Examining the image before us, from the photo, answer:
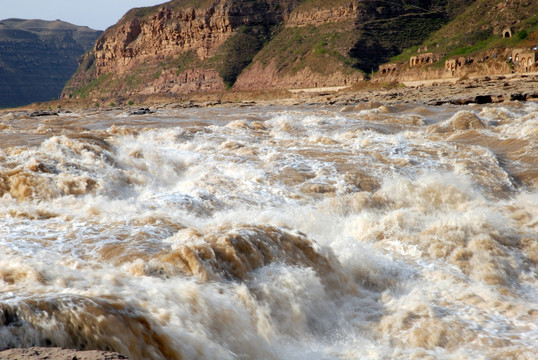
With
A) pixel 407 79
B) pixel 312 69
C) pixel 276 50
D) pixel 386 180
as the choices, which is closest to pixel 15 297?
pixel 386 180

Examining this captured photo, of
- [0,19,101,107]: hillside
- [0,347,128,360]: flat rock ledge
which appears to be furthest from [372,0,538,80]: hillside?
[0,19,101,107]: hillside

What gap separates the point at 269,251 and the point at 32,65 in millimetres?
180298

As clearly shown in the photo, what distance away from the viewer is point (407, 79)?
4369 centimetres

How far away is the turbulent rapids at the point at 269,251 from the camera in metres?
4.29

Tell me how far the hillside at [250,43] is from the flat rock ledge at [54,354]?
168 ft

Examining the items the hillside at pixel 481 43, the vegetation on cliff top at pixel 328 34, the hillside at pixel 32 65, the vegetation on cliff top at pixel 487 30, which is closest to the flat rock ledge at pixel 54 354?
the hillside at pixel 481 43

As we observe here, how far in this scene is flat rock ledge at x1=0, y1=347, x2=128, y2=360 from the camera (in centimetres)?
318

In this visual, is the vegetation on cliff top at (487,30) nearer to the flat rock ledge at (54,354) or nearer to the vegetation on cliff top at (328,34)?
the vegetation on cliff top at (328,34)

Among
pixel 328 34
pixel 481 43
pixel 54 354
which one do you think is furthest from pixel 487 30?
pixel 54 354

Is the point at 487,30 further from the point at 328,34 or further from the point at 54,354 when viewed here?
the point at 54,354

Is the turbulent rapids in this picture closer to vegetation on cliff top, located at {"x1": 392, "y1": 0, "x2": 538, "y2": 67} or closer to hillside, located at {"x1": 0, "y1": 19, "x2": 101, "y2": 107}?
vegetation on cliff top, located at {"x1": 392, "y1": 0, "x2": 538, "y2": 67}

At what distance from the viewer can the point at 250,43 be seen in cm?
7475

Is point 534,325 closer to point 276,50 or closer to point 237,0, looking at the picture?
point 276,50

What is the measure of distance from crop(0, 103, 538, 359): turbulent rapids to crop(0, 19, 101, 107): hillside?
492 ft
